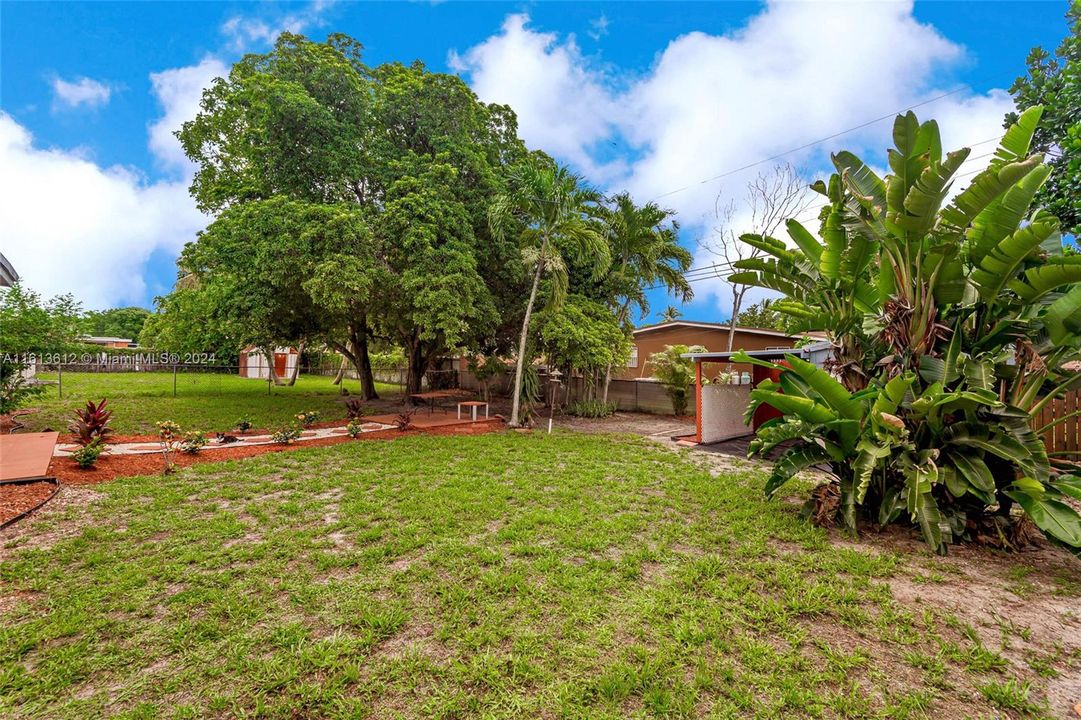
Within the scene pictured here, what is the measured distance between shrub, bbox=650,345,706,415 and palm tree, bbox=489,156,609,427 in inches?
195

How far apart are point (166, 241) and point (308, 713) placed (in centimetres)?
1374

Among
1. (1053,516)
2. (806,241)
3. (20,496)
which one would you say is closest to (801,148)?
(806,241)

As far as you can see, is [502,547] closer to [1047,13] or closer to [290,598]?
[290,598]

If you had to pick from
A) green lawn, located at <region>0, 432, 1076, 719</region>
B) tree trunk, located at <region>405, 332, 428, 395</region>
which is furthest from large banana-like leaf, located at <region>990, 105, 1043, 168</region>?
tree trunk, located at <region>405, 332, 428, 395</region>

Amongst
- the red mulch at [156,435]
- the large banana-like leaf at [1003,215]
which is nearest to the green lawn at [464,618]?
the large banana-like leaf at [1003,215]

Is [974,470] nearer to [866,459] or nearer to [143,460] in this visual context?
[866,459]

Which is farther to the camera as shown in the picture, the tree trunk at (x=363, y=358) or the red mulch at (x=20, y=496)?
the tree trunk at (x=363, y=358)

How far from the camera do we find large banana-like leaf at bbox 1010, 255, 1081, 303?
364 cm

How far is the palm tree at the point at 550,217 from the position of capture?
10156 millimetres

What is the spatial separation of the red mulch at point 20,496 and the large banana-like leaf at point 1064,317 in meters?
9.89

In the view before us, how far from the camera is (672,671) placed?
251 centimetres

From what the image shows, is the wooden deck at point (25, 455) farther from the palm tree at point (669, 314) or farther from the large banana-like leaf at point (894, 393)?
the palm tree at point (669, 314)

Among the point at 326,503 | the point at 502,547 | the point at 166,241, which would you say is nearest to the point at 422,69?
the point at 166,241

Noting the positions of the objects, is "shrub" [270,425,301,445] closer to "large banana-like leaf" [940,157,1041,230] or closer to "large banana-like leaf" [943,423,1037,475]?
"large banana-like leaf" [943,423,1037,475]
